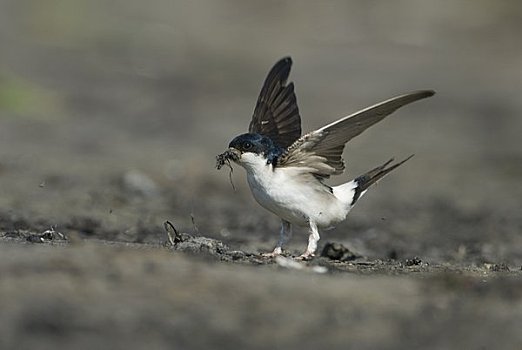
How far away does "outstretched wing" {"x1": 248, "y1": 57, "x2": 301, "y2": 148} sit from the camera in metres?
8.52

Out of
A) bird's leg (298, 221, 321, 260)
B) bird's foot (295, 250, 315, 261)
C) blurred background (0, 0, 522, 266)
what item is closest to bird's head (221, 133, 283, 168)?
bird's leg (298, 221, 321, 260)

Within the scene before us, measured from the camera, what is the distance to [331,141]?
24.6 ft

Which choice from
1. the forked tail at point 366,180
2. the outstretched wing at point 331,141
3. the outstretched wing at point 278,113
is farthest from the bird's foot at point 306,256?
the outstretched wing at point 278,113

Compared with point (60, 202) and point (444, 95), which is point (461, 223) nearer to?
point (60, 202)

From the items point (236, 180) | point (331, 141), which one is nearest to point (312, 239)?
point (331, 141)

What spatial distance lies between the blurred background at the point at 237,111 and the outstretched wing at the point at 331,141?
190 centimetres

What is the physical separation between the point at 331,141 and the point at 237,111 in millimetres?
12070

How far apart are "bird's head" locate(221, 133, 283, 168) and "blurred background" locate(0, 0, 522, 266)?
1.81 metres

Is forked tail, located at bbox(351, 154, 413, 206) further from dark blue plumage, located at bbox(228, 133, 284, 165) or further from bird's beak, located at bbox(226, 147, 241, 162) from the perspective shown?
bird's beak, located at bbox(226, 147, 241, 162)

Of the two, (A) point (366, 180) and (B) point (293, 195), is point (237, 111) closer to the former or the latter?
(A) point (366, 180)

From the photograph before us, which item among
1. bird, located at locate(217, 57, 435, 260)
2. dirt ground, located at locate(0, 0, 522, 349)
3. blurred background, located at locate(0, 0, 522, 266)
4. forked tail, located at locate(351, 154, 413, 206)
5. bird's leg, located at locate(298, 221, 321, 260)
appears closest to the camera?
dirt ground, located at locate(0, 0, 522, 349)

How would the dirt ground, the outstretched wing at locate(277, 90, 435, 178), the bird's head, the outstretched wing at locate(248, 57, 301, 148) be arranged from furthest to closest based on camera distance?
the outstretched wing at locate(248, 57, 301, 148) < the bird's head < the outstretched wing at locate(277, 90, 435, 178) < the dirt ground

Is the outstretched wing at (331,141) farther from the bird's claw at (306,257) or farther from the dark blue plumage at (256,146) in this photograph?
the bird's claw at (306,257)

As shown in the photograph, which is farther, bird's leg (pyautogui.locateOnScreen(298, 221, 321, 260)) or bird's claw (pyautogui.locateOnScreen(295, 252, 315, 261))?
bird's leg (pyautogui.locateOnScreen(298, 221, 321, 260))
